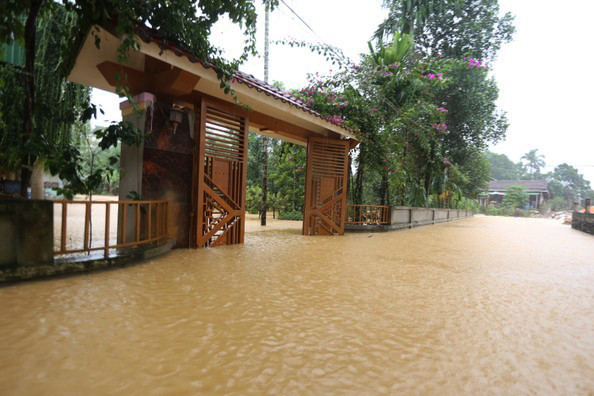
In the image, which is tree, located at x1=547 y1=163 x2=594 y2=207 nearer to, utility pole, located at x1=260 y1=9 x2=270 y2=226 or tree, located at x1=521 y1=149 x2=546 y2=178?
tree, located at x1=521 y1=149 x2=546 y2=178

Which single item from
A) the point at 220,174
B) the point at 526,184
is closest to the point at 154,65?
the point at 220,174

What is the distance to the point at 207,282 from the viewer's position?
355 centimetres

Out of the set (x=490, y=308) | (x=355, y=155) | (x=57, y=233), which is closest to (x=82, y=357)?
(x=490, y=308)

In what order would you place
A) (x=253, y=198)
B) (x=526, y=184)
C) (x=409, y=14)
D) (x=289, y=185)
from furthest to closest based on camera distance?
(x=526, y=184) < (x=409, y=14) < (x=253, y=198) < (x=289, y=185)

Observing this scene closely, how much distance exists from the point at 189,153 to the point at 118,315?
356 cm

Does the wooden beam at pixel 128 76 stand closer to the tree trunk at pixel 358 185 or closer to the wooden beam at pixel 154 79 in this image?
the wooden beam at pixel 154 79

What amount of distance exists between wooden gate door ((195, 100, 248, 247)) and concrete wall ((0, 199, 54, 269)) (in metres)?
2.41

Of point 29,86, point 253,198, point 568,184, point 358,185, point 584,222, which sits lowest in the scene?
point 584,222

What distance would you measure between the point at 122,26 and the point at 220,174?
3023mm

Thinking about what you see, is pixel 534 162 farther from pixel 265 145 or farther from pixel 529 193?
pixel 265 145

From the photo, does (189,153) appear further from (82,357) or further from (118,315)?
(82,357)

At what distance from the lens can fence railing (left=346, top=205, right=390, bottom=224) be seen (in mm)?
10227

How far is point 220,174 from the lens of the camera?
601 centimetres

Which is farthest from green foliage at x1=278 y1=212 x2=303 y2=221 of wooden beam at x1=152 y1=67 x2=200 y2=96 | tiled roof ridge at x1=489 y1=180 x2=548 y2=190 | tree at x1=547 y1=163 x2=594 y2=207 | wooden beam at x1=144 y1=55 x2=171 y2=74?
tree at x1=547 y1=163 x2=594 y2=207
